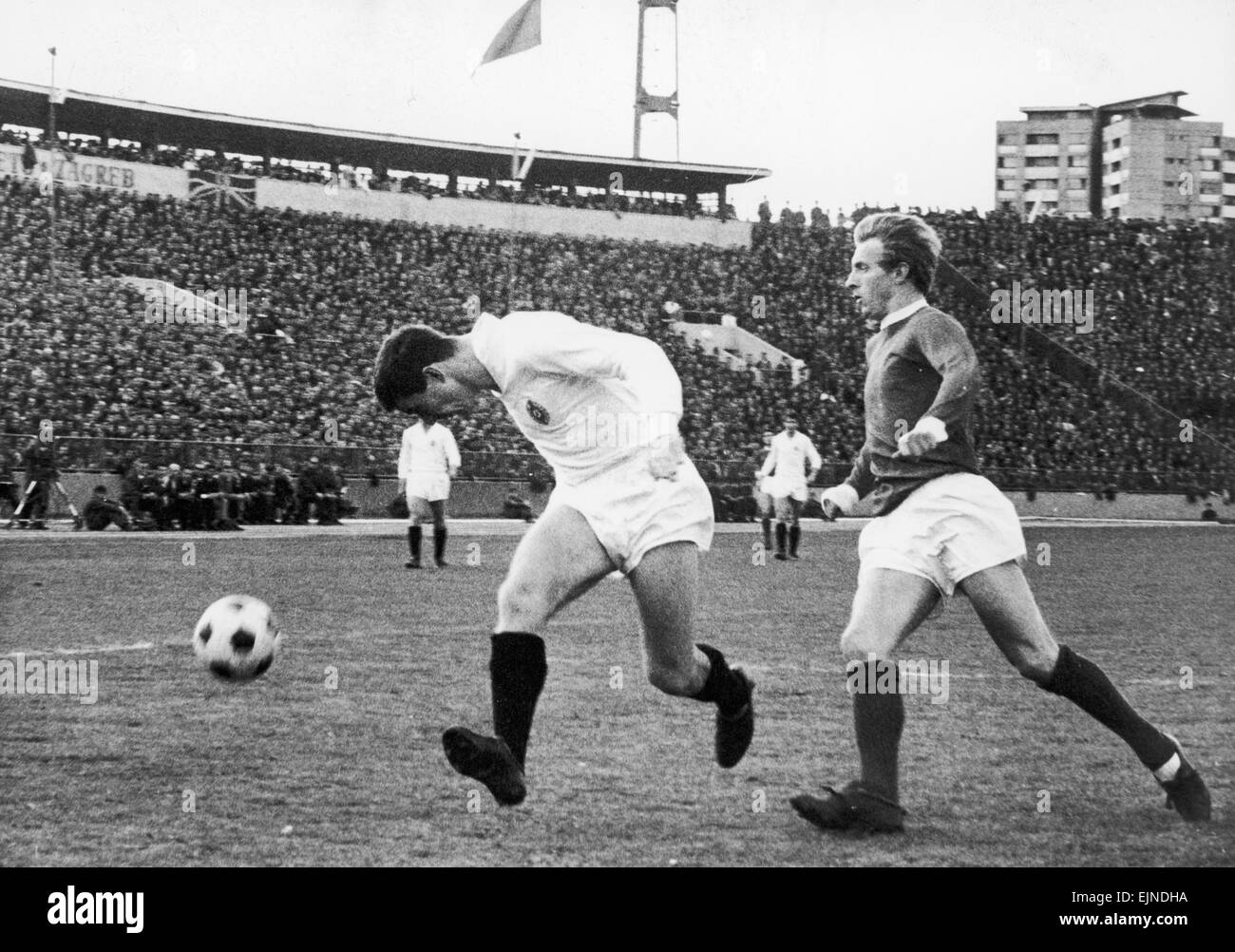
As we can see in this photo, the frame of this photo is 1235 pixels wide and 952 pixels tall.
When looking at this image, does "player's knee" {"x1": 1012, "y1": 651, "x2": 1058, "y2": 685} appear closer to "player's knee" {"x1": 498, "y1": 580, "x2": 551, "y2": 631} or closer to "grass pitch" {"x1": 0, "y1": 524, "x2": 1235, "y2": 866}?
"grass pitch" {"x1": 0, "y1": 524, "x2": 1235, "y2": 866}

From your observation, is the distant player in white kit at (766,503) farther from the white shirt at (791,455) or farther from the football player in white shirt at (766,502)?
the white shirt at (791,455)

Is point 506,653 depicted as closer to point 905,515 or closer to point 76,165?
point 905,515

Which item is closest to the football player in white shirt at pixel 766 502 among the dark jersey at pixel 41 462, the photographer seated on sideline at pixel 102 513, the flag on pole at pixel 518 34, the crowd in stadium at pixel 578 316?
the crowd in stadium at pixel 578 316

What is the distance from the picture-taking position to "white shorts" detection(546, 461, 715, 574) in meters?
4.11

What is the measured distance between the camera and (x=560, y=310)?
23.1 m

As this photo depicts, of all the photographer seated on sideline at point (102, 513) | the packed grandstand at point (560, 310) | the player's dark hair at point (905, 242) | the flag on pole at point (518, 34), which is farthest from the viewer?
the packed grandstand at point (560, 310)

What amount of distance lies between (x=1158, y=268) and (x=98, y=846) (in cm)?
2368

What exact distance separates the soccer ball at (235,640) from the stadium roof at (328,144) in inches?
652

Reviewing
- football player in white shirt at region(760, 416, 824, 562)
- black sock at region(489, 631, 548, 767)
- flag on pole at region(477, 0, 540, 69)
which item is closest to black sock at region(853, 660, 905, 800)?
black sock at region(489, 631, 548, 767)

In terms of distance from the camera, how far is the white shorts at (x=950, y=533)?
4.04 m

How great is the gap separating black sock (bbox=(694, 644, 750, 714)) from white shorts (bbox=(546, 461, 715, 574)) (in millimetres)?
592

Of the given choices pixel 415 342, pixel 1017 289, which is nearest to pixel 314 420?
pixel 1017 289

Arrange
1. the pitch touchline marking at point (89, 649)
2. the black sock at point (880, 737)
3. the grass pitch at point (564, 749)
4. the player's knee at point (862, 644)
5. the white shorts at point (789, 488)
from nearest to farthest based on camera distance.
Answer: the grass pitch at point (564, 749), the player's knee at point (862, 644), the black sock at point (880, 737), the pitch touchline marking at point (89, 649), the white shorts at point (789, 488)

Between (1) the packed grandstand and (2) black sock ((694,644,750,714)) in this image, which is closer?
(2) black sock ((694,644,750,714))
